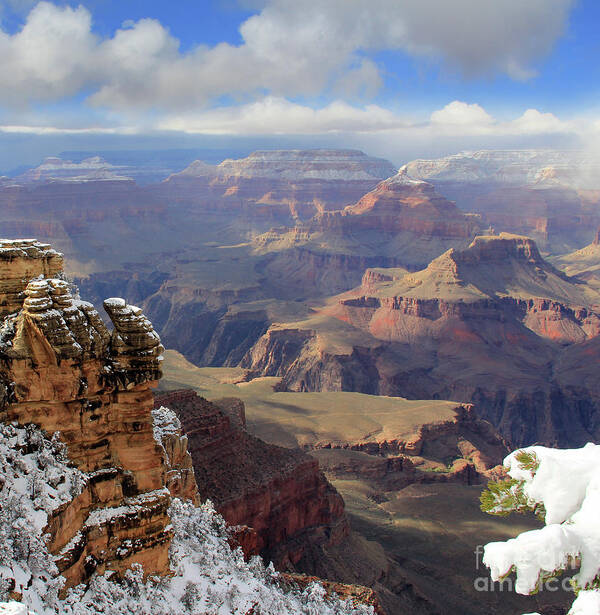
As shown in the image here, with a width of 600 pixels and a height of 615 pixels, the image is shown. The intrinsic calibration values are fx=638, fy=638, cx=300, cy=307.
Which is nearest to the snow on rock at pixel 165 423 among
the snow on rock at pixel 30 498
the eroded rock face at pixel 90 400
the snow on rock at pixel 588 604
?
the eroded rock face at pixel 90 400

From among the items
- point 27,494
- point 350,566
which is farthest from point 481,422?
point 27,494

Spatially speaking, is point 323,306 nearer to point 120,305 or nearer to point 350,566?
point 350,566

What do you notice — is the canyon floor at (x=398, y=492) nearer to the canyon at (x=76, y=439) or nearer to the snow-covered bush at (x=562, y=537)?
→ the canyon at (x=76, y=439)

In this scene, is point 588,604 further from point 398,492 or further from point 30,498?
point 398,492

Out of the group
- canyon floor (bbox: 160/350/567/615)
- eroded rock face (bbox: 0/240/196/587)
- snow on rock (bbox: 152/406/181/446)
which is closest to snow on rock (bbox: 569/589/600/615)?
eroded rock face (bbox: 0/240/196/587)

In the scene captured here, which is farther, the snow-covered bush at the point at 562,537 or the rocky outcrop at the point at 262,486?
the rocky outcrop at the point at 262,486

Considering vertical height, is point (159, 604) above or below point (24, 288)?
below

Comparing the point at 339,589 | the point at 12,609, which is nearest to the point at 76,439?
the point at 12,609
